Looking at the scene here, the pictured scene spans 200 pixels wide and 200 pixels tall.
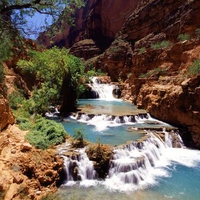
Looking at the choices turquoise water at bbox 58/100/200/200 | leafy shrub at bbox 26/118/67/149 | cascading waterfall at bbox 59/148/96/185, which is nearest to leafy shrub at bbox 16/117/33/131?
leafy shrub at bbox 26/118/67/149

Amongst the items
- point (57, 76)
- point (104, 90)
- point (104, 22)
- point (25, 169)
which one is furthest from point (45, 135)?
point (104, 22)

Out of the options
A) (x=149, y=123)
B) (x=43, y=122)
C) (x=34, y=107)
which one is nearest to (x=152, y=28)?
(x=149, y=123)

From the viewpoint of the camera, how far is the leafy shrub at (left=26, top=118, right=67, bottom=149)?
9.24 m

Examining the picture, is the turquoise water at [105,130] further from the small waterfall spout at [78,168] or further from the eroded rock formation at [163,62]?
the eroded rock formation at [163,62]

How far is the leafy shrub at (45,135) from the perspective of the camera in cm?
924

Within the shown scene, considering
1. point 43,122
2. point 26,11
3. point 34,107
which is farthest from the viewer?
point 34,107

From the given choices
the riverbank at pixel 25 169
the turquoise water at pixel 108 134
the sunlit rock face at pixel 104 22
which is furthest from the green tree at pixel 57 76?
the sunlit rock face at pixel 104 22

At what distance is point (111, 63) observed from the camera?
124ft

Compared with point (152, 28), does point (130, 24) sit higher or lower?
higher

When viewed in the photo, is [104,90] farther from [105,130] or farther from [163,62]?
[105,130]

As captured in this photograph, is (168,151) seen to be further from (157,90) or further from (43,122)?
(43,122)

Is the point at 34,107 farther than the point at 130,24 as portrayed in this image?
No

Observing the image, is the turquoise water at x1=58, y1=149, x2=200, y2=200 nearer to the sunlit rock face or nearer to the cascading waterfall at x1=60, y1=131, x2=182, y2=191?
the cascading waterfall at x1=60, y1=131, x2=182, y2=191

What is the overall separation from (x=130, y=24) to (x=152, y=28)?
6636 mm
